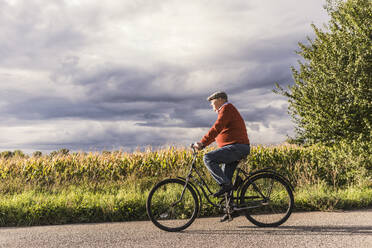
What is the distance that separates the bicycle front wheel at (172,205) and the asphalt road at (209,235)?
0.18m

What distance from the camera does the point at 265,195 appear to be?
5957mm

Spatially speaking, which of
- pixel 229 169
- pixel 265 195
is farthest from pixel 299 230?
pixel 229 169

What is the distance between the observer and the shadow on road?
549cm

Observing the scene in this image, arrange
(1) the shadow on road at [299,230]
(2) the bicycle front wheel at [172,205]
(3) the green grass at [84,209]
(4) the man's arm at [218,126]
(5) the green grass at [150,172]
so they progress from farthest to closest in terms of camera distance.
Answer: (5) the green grass at [150,172] → (3) the green grass at [84,209] → (2) the bicycle front wheel at [172,205] → (4) the man's arm at [218,126] → (1) the shadow on road at [299,230]

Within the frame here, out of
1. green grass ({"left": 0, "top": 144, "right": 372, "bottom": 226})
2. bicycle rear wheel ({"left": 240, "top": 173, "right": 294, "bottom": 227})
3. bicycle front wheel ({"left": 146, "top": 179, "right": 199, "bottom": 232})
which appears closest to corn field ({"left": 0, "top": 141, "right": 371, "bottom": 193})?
A: green grass ({"left": 0, "top": 144, "right": 372, "bottom": 226})

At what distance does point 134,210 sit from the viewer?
6.88 metres

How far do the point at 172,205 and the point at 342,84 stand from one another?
9.67 meters

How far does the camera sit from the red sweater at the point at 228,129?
5.68m

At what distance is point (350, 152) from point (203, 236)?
8.00 metres

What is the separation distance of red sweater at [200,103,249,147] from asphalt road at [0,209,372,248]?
1.56 m

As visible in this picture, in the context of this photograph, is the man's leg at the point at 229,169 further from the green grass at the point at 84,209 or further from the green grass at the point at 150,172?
the green grass at the point at 150,172

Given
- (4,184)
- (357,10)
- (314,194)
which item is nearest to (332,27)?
(357,10)

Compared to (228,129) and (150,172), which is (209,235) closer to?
(228,129)

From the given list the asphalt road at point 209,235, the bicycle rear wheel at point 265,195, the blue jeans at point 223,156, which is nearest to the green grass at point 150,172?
the asphalt road at point 209,235
